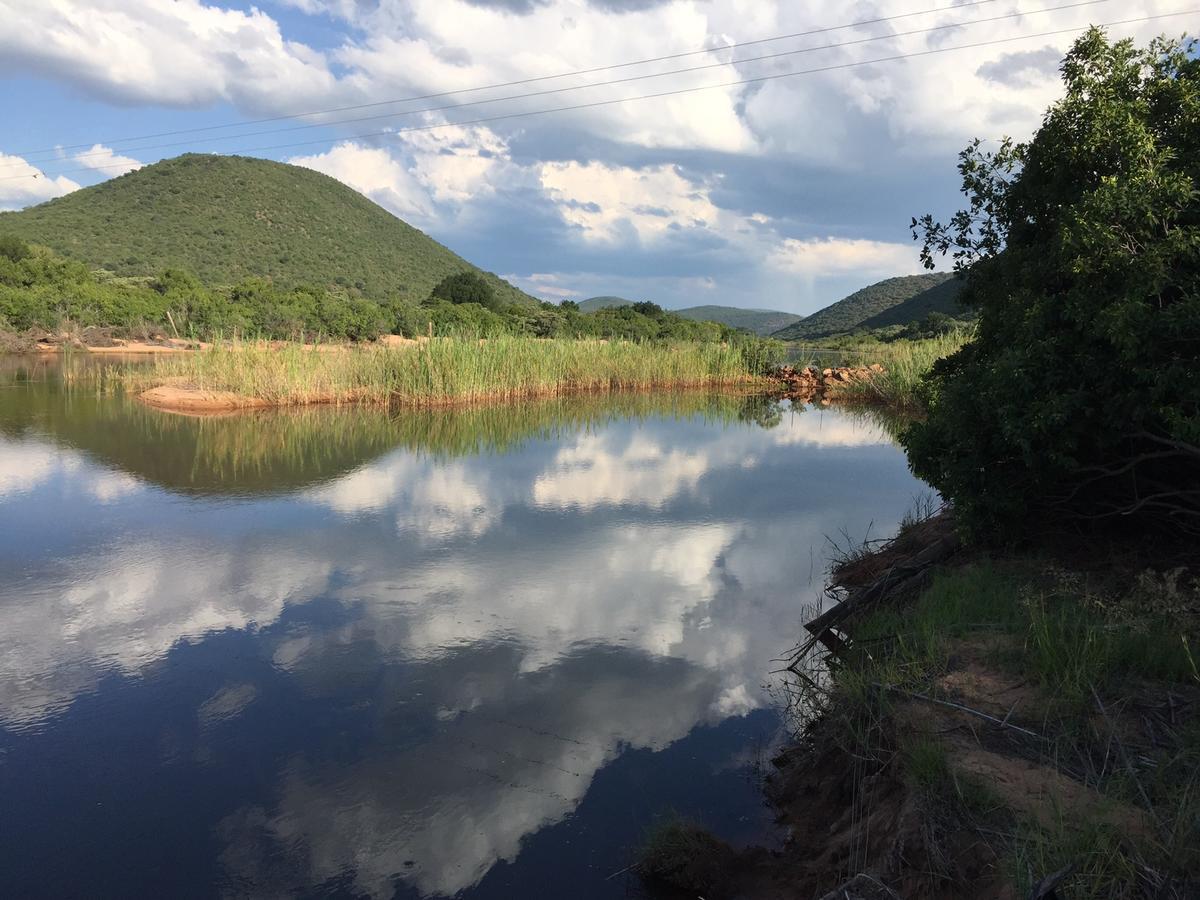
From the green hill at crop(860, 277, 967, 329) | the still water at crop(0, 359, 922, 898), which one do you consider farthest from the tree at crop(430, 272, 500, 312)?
the still water at crop(0, 359, 922, 898)

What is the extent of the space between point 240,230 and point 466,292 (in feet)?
91.2

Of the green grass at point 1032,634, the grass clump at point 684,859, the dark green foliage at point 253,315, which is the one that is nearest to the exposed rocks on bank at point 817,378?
the dark green foliage at point 253,315

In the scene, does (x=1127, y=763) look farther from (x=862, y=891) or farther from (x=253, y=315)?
(x=253, y=315)

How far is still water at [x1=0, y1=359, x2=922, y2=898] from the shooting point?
3420 millimetres

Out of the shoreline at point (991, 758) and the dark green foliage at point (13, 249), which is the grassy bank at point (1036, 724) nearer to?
the shoreline at point (991, 758)

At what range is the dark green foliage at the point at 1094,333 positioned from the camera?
4133 millimetres

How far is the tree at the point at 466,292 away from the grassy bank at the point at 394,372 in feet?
86.7

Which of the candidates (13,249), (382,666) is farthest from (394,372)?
(13,249)

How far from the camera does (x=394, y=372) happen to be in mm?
19062

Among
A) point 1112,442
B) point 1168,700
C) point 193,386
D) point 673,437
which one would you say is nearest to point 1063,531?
point 1112,442

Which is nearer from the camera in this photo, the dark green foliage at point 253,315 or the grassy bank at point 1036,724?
the grassy bank at point 1036,724

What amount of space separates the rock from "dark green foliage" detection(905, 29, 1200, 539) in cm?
264

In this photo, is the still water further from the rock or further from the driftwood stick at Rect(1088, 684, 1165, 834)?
the driftwood stick at Rect(1088, 684, 1165, 834)

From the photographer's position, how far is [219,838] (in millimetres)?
3434
